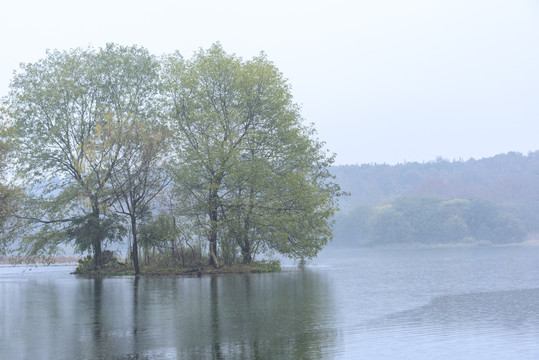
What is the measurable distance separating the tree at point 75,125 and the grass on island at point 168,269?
40.5 inches

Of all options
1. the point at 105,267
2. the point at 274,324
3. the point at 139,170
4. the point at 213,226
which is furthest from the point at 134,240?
the point at 274,324

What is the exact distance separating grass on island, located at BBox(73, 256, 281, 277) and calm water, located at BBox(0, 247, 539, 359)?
1517cm

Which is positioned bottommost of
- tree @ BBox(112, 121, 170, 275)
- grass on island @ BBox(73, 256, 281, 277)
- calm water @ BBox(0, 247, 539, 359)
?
calm water @ BBox(0, 247, 539, 359)

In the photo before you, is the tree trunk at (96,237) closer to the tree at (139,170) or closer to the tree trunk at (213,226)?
the tree at (139,170)

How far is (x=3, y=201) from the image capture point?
3669 centimetres

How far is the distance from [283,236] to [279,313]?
84.4ft

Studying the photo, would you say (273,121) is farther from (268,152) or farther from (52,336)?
(52,336)

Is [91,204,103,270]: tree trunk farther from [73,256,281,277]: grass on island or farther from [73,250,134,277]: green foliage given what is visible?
[73,256,281,277]: grass on island

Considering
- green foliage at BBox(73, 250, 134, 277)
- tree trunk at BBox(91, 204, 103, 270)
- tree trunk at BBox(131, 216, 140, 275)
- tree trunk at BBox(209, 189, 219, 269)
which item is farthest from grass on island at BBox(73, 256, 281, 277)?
tree trunk at BBox(131, 216, 140, 275)

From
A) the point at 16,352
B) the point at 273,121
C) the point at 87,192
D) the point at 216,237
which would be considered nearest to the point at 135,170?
the point at 87,192

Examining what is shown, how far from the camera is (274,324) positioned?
18.5 m

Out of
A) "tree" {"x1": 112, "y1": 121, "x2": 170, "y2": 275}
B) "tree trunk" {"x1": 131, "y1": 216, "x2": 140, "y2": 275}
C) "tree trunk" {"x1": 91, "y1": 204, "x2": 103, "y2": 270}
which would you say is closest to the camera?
"tree" {"x1": 112, "y1": 121, "x2": 170, "y2": 275}

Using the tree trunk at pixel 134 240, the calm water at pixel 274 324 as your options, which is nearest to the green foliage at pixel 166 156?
the tree trunk at pixel 134 240

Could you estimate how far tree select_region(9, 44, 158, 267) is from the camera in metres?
47.0
